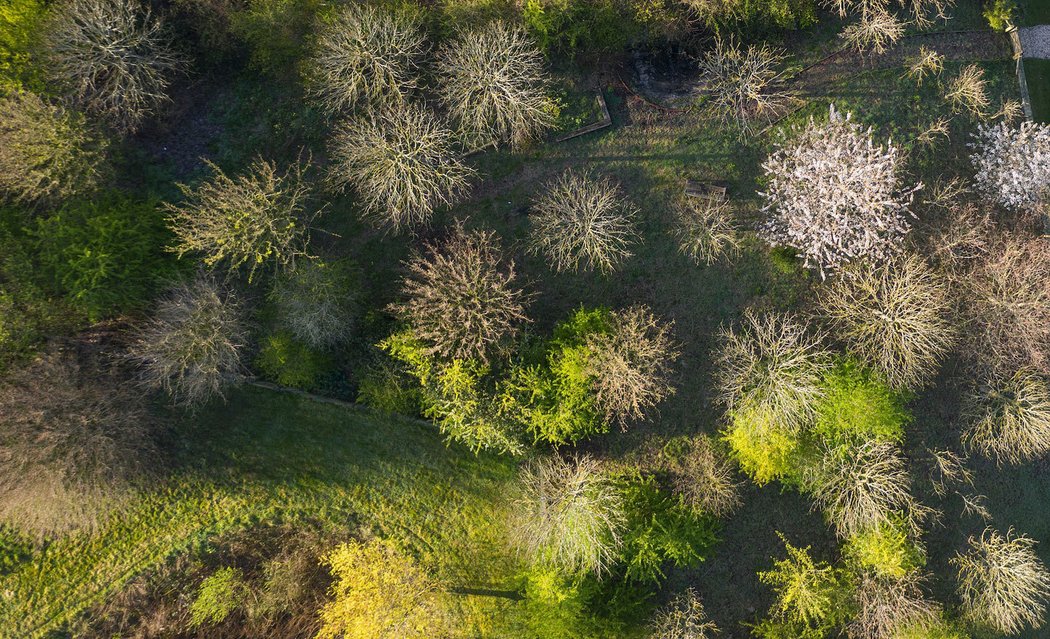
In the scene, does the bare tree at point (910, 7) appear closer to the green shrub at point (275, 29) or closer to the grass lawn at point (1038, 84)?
the grass lawn at point (1038, 84)

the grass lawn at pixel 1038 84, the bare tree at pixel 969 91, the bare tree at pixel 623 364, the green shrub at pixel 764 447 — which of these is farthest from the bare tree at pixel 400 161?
the grass lawn at pixel 1038 84

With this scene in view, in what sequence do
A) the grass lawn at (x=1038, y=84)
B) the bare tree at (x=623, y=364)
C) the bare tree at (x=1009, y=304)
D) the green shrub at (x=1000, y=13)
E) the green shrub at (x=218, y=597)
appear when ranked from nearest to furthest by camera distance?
the bare tree at (x=623, y=364), the bare tree at (x=1009, y=304), the green shrub at (x=218, y=597), the green shrub at (x=1000, y=13), the grass lawn at (x=1038, y=84)

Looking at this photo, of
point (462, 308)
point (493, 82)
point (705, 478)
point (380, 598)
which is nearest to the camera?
point (462, 308)

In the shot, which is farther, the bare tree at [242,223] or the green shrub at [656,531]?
the green shrub at [656,531]

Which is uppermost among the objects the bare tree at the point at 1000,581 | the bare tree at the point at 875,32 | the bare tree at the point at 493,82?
the bare tree at the point at 493,82

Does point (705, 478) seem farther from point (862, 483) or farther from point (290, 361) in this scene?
point (290, 361)

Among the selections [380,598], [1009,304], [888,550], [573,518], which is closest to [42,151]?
[380,598]

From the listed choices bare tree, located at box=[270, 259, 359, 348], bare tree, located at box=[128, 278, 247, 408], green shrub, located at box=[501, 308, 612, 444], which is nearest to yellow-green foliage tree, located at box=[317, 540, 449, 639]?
green shrub, located at box=[501, 308, 612, 444]
